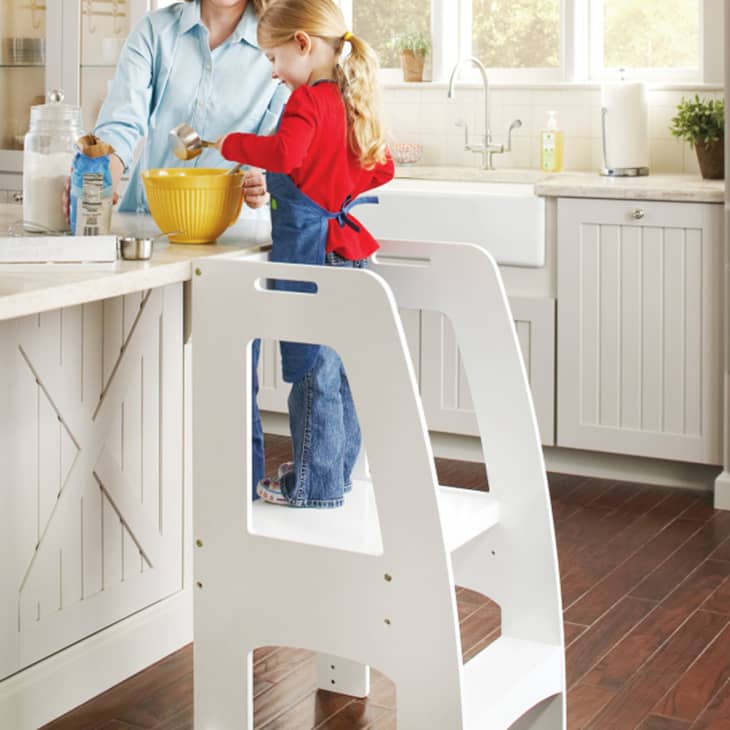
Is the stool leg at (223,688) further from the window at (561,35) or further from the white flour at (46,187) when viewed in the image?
the window at (561,35)

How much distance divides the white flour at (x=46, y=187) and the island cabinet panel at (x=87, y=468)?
186 mm

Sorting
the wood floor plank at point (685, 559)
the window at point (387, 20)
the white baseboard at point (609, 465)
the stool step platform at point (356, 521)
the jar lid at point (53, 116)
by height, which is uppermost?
the window at point (387, 20)

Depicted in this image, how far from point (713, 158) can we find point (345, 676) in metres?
2.24

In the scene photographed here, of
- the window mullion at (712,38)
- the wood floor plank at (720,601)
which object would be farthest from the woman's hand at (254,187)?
the window mullion at (712,38)

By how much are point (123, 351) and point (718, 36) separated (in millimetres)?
2661

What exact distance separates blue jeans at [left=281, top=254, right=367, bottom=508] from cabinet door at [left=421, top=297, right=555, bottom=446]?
1.79 metres

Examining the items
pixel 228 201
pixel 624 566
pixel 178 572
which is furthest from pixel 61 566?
pixel 624 566

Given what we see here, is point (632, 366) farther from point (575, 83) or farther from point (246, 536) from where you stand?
point (246, 536)

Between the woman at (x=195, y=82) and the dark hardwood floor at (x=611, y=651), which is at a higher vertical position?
the woman at (x=195, y=82)

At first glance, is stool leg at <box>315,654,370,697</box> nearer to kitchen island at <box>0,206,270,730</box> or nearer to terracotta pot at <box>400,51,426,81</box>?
→ kitchen island at <box>0,206,270,730</box>

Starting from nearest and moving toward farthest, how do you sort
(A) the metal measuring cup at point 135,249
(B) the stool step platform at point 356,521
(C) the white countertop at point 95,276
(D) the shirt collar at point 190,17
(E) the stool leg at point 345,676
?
(C) the white countertop at point 95,276
(B) the stool step platform at point 356,521
(A) the metal measuring cup at point 135,249
(E) the stool leg at point 345,676
(D) the shirt collar at point 190,17

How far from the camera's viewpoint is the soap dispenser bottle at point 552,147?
15.3 feet

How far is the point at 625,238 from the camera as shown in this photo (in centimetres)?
406

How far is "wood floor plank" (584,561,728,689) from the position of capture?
2.79 meters
